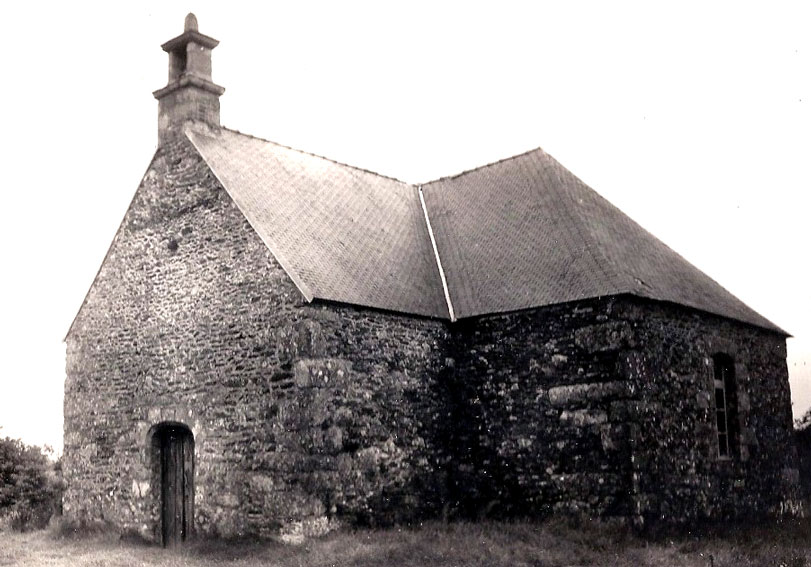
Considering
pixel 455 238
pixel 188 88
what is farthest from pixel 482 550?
pixel 188 88

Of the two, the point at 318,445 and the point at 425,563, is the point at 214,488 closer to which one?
the point at 318,445

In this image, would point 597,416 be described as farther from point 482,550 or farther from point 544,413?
point 482,550

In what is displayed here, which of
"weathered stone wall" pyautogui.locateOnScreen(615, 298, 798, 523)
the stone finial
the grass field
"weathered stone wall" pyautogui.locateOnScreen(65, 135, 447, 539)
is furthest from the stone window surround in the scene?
the stone finial

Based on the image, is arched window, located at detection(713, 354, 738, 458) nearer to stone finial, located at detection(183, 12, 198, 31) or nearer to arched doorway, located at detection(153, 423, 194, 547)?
arched doorway, located at detection(153, 423, 194, 547)

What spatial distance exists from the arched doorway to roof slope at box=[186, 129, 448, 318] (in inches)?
153

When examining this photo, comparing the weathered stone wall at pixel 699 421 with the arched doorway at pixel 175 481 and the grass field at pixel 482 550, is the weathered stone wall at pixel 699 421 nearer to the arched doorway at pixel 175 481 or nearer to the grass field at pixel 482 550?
the grass field at pixel 482 550

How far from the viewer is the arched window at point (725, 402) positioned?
697 inches

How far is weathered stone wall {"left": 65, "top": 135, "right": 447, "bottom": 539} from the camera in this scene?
14.5 meters

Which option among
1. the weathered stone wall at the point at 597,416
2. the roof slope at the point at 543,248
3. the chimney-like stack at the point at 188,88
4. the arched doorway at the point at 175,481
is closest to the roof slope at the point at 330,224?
the chimney-like stack at the point at 188,88

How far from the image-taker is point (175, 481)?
54.3 feet

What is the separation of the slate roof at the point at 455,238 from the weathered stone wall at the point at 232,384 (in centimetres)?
56

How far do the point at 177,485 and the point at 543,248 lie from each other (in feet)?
26.6

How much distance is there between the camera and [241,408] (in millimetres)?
15195

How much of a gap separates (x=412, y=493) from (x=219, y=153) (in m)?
7.33
